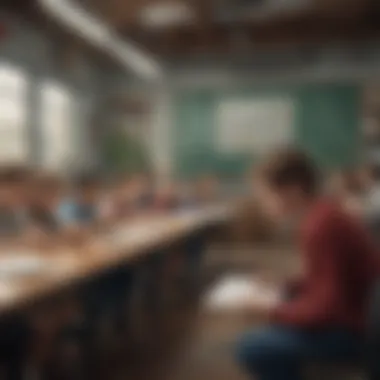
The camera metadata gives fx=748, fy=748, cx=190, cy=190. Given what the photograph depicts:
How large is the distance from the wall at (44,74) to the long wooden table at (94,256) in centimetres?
30

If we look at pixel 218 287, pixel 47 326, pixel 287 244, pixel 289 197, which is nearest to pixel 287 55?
pixel 289 197

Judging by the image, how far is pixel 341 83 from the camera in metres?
1.90

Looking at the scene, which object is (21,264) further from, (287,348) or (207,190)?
(287,348)

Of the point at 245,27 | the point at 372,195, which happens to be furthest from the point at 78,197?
the point at 372,195

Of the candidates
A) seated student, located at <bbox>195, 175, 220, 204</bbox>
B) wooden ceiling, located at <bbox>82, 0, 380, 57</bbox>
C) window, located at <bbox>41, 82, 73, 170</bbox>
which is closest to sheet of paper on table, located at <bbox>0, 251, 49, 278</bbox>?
window, located at <bbox>41, 82, 73, 170</bbox>

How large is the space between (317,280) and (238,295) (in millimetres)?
213

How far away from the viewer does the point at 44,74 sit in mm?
1842

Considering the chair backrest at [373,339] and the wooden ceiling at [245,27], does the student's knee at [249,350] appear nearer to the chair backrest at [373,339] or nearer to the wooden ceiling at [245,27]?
the chair backrest at [373,339]

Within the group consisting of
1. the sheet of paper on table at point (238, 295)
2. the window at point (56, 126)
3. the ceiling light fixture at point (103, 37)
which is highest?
the ceiling light fixture at point (103, 37)

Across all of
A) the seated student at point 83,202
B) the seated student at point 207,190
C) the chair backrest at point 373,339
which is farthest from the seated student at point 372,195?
the seated student at point 83,202

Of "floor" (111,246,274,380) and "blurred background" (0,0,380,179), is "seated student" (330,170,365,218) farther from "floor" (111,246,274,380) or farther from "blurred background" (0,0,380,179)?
"floor" (111,246,274,380)

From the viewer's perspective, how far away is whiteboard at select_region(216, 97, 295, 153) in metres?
1.94

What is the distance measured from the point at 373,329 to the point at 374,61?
0.71m

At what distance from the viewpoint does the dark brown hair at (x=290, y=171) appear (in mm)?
1903
